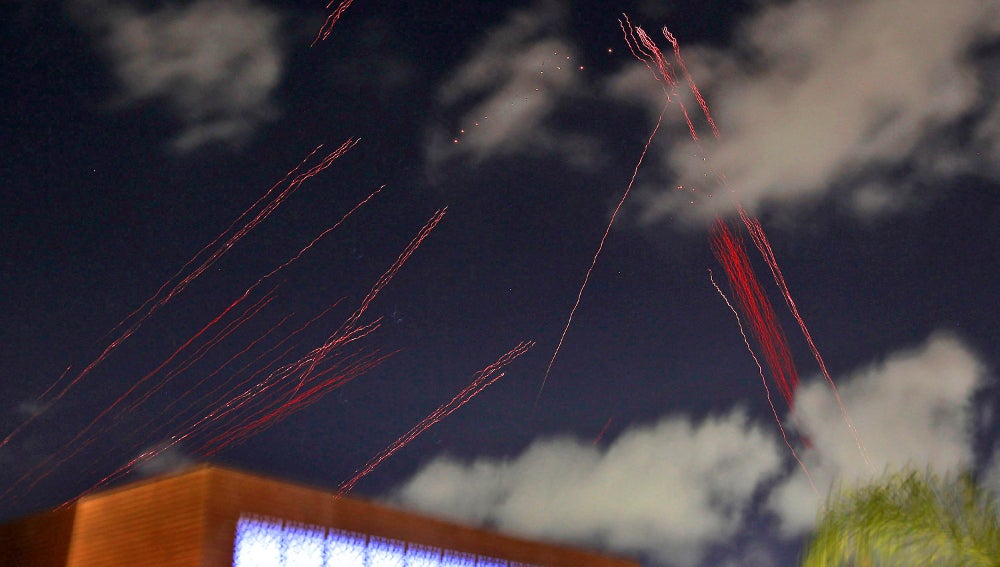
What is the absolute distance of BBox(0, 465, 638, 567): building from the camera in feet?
53.0

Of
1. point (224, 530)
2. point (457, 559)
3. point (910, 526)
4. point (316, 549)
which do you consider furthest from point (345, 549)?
point (910, 526)

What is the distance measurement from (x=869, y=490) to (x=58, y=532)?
14706mm

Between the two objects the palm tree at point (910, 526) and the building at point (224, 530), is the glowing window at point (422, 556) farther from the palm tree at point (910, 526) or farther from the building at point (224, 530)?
the palm tree at point (910, 526)

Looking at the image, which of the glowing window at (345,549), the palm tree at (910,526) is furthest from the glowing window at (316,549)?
the palm tree at (910,526)

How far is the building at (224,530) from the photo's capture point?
16.2m

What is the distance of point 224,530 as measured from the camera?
16125 mm

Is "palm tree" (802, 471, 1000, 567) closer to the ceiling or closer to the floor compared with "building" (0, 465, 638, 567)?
closer to the floor

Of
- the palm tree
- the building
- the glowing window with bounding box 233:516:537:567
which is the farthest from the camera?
the glowing window with bounding box 233:516:537:567

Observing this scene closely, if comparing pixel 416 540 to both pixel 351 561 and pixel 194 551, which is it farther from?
pixel 194 551

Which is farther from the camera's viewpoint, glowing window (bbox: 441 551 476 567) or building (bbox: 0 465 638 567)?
glowing window (bbox: 441 551 476 567)

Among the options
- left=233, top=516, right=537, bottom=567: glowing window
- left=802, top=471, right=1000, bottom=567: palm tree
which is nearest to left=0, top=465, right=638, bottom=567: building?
left=233, top=516, right=537, bottom=567: glowing window

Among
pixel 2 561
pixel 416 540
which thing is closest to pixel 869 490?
pixel 416 540

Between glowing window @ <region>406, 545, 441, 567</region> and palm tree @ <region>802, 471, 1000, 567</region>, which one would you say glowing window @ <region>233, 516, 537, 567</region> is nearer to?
glowing window @ <region>406, 545, 441, 567</region>

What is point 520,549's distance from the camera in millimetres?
21266
